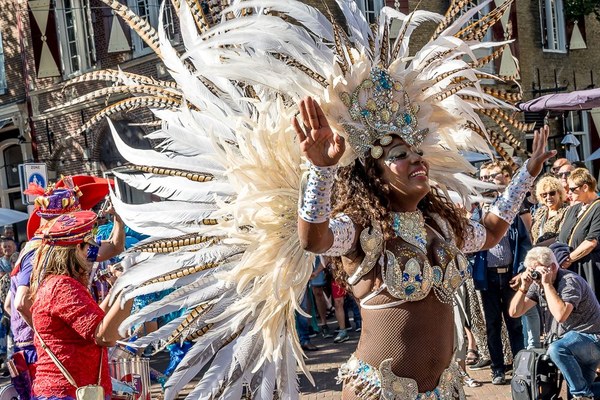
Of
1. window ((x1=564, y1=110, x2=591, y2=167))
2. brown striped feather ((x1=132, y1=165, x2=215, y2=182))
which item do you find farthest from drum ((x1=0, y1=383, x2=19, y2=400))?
window ((x1=564, y1=110, x2=591, y2=167))

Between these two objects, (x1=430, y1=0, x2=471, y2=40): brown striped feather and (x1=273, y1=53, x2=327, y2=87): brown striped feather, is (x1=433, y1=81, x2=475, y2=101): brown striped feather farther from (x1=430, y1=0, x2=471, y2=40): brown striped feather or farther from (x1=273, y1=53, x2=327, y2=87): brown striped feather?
(x1=273, y1=53, x2=327, y2=87): brown striped feather

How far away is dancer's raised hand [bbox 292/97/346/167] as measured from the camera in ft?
9.55

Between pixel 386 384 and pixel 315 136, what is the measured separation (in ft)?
3.15

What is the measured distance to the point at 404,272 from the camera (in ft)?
10.8

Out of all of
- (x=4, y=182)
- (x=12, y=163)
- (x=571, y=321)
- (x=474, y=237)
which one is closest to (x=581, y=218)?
(x=571, y=321)

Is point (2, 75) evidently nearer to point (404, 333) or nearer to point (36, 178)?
point (36, 178)

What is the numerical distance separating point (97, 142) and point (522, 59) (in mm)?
8698

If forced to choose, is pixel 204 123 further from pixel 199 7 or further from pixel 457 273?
pixel 457 273

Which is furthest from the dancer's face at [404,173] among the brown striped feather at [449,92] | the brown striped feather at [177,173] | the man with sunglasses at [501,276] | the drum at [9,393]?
the man with sunglasses at [501,276]

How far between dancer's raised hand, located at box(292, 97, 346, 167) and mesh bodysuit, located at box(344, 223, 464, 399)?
0.57m

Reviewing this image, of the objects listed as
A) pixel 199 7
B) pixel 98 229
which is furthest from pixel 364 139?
pixel 98 229

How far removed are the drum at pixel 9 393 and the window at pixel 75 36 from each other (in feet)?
44.9

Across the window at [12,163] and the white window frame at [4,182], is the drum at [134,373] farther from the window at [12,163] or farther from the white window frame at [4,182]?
the window at [12,163]

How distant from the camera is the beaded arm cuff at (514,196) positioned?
3.80 m
